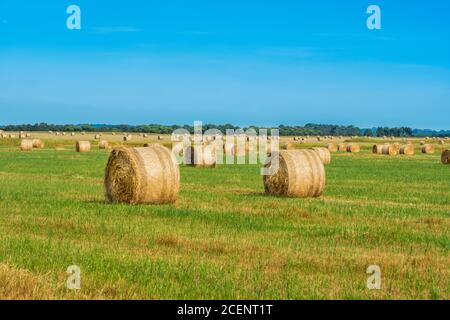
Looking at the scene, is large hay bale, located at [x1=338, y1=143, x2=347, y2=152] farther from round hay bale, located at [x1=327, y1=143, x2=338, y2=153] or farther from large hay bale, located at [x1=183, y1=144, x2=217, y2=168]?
large hay bale, located at [x1=183, y1=144, x2=217, y2=168]

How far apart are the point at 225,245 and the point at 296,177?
10151mm

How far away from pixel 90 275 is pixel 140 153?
10449 mm

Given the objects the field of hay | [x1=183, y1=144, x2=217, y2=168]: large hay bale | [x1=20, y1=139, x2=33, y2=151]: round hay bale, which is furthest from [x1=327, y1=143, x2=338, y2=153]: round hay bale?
the field of hay

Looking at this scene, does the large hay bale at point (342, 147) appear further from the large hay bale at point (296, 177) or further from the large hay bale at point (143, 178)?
the large hay bale at point (143, 178)

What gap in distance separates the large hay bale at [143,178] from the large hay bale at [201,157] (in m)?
19.8

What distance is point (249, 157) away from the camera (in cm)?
5722

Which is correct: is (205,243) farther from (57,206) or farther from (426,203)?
(426,203)

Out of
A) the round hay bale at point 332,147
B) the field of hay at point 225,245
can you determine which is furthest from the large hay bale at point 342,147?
the field of hay at point 225,245

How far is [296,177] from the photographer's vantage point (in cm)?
2284

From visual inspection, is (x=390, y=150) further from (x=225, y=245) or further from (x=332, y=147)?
(x=225, y=245)

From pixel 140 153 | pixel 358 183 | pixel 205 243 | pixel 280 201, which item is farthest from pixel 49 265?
pixel 358 183

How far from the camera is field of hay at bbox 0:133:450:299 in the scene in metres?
9.60

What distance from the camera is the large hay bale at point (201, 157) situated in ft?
133

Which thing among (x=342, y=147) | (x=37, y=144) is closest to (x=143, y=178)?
(x=342, y=147)
